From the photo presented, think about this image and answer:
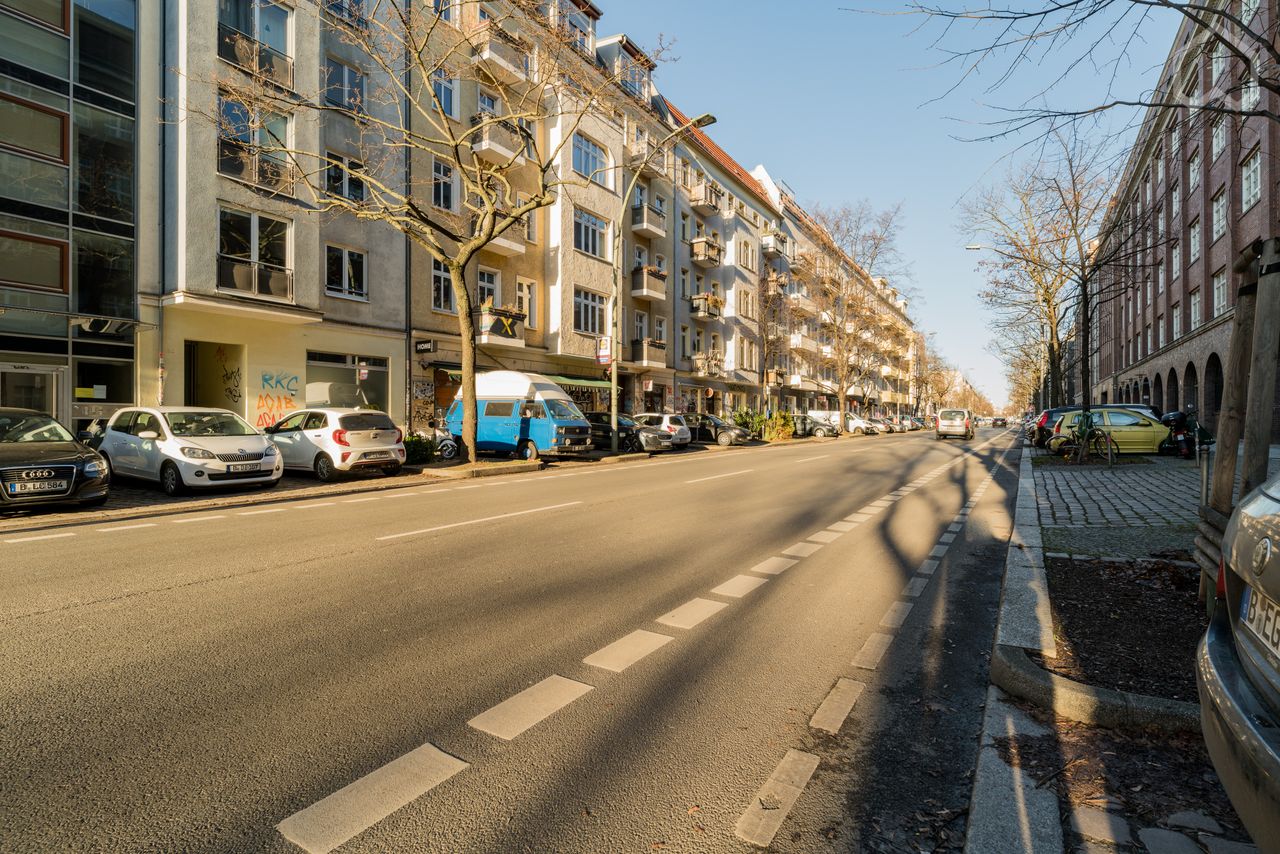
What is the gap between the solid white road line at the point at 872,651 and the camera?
3973 mm

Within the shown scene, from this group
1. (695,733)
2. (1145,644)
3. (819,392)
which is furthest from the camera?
(819,392)

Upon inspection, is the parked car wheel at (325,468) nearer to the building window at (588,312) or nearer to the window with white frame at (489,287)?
the window with white frame at (489,287)

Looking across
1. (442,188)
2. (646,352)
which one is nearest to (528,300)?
(442,188)

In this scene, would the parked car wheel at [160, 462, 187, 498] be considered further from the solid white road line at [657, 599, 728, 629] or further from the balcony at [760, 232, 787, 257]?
the balcony at [760, 232, 787, 257]

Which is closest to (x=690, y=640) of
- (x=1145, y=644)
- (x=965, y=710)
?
(x=965, y=710)

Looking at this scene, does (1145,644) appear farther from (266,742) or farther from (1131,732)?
(266,742)

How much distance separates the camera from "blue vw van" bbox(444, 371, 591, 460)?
65.1 feet

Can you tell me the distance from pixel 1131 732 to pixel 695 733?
6.28ft

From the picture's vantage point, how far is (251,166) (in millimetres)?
18312

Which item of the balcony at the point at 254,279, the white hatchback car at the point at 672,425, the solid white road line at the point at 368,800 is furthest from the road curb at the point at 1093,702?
the white hatchback car at the point at 672,425

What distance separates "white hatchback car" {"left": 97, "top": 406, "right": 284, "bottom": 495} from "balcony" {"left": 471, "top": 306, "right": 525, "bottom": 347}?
11.7 m

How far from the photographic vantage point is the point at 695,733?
10.1ft

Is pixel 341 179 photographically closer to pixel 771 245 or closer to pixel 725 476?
pixel 725 476

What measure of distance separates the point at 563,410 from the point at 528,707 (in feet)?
57.0
